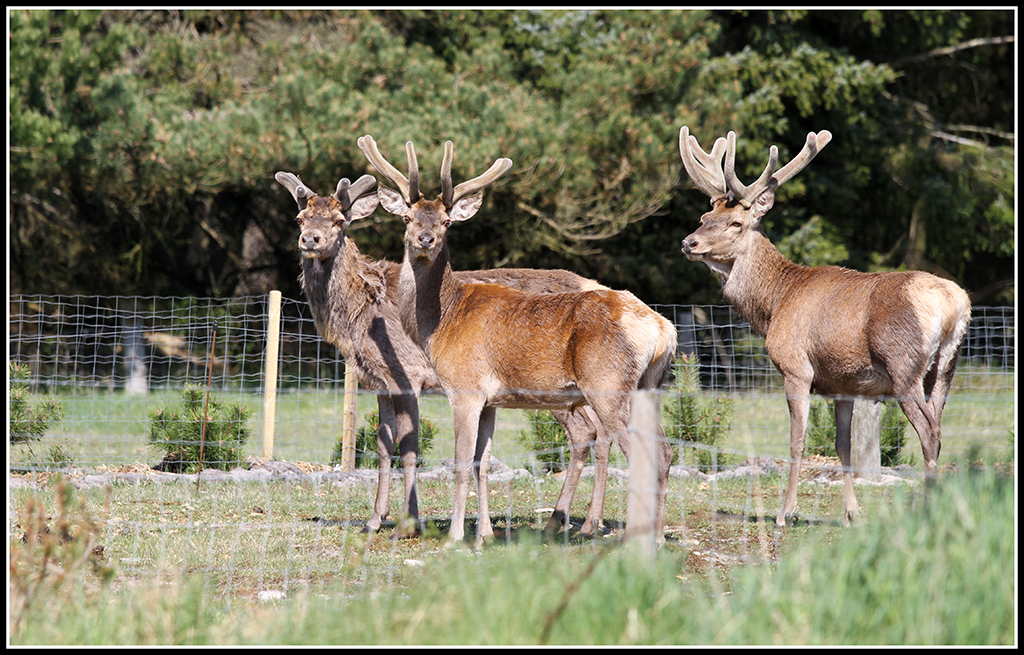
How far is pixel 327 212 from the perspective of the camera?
25.1 feet

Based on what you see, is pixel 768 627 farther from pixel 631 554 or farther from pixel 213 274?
pixel 213 274

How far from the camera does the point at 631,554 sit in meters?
3.82

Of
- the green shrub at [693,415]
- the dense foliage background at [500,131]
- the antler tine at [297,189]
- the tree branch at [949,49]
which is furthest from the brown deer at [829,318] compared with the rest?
the tree branch at [949,49]

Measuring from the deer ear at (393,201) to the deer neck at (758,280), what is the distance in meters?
2.63

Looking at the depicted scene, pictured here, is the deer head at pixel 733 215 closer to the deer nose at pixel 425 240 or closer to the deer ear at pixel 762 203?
the deer ear at pixel 762 203

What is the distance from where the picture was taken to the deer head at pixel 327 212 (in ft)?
24.7

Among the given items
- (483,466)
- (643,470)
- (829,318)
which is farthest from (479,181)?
(643,470)

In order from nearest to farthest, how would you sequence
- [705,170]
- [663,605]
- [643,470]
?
[663,605]
[643,470]
[705,170]

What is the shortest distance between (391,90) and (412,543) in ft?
33.5

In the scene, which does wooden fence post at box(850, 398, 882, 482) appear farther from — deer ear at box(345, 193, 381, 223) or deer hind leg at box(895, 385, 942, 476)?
deer ear at box(345, 193, 381, 223)

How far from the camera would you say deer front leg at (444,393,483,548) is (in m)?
6.54

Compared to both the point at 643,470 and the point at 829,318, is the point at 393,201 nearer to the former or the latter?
the point at 829,318

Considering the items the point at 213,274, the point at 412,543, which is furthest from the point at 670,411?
the point at 213,274

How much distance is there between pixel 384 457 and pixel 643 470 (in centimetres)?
360
